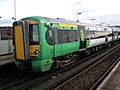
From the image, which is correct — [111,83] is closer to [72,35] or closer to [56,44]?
[56,44]

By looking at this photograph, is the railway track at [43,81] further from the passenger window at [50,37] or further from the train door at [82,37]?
the train door at [82,37]

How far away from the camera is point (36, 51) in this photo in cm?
738

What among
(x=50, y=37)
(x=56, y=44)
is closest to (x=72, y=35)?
(x=56, y=44)

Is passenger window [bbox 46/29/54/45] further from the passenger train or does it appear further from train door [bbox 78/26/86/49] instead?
train door [bbox 78/26/86/49]

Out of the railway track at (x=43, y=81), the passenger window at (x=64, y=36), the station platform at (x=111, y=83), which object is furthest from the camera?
the passenger window at (x=64, y=36)

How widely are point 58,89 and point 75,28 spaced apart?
5.43 meters

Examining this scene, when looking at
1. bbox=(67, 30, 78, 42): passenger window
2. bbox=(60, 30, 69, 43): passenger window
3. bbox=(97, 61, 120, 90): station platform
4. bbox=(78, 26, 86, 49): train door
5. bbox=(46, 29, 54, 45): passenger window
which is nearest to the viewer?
bbox=(97, 61, 120, 90): station platform

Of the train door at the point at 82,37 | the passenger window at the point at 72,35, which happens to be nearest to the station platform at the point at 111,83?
the passenger window at the point at 72,35

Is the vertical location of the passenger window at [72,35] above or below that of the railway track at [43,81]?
above

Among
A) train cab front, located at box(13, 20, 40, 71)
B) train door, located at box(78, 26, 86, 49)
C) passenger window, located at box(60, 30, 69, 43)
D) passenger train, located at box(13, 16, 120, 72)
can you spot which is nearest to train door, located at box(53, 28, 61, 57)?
passenger train, located at box(13, 16, 120, 72)

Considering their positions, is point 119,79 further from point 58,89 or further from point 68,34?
point 68,34

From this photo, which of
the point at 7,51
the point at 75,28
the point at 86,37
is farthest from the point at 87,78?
the point at 7,51

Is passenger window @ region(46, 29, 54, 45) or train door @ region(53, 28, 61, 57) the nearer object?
passenger window @ region(46, 29, 54, 45)

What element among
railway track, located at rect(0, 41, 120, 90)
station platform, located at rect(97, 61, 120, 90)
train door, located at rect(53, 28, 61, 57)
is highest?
train door, located at rect(53, 28, 61, 57)
